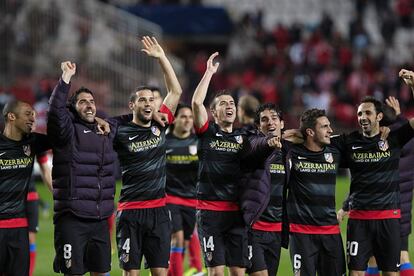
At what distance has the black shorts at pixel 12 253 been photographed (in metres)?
11.1

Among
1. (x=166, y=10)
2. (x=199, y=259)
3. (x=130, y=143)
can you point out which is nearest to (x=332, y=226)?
(x=130, y=143)

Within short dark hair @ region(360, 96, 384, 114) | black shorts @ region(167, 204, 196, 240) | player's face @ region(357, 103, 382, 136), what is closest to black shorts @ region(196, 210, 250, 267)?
player's face @ region(357, 103, 382, 136)

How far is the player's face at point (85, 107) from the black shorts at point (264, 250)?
2.44 m

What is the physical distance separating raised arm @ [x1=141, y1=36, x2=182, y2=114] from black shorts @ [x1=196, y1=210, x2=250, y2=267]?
56.3 inches

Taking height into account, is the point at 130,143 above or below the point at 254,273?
above

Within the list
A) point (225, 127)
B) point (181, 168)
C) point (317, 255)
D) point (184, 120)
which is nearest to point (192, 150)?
point (181, 168)

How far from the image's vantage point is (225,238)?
12180mm

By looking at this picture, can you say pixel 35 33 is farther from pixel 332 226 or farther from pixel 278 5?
pixel 332 226

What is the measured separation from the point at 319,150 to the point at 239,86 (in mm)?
19763

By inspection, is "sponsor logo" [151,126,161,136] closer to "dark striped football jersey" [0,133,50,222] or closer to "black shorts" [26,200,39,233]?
"dark striped football jersey" [0,133,50,222]

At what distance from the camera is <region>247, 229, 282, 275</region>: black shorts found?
1211 cm

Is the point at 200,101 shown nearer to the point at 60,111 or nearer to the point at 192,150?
the point at 60,111

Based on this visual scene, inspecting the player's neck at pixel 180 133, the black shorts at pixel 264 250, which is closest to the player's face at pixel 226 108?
the black shorts at pixel 264 250

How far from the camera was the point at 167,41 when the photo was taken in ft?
117
